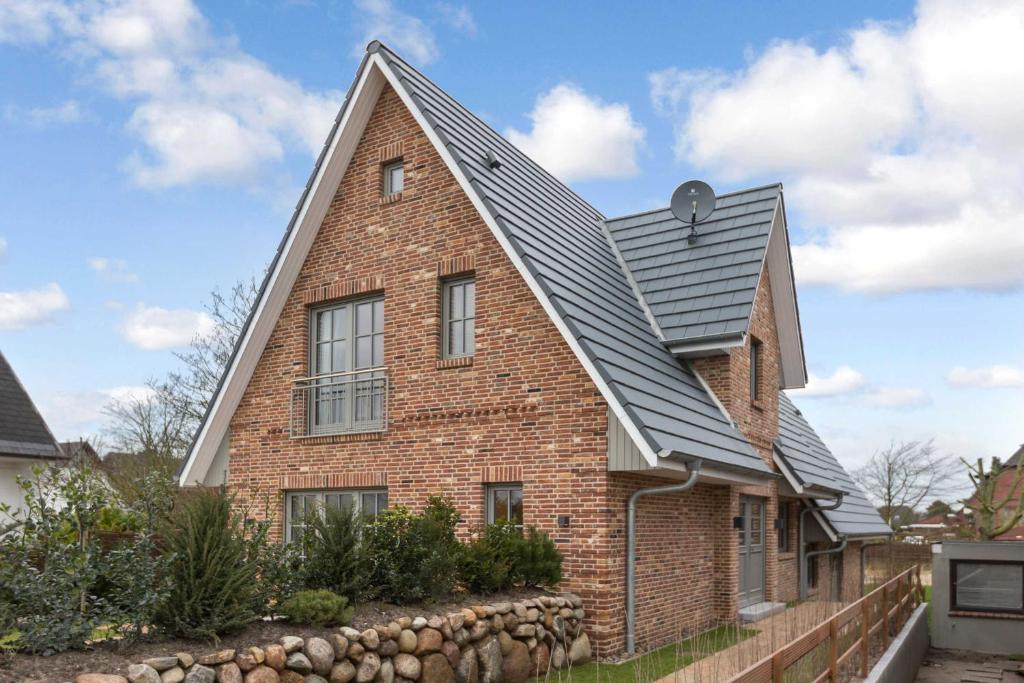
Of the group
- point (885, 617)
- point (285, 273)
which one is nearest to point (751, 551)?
point (885, 617)

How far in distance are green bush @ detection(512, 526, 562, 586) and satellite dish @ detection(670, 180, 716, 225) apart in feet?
23.8

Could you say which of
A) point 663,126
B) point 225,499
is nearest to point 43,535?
point 225,499

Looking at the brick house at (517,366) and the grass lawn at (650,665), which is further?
the brick house at (517,366)

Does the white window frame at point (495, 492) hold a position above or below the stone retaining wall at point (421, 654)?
above

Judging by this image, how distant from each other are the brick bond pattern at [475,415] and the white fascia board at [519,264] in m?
0.35

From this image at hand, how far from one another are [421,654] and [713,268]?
27.9 ft

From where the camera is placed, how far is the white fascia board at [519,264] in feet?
34.5

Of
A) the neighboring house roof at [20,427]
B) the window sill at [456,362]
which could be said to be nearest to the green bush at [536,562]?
the window sill at [456,362]

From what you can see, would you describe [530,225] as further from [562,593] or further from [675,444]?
[562,593]

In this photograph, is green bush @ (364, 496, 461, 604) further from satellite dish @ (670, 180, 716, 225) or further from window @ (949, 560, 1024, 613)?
window @ (949, 560, 1024, 613)

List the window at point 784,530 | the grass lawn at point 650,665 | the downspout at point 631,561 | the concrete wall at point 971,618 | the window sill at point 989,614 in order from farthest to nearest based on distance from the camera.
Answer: the window at point 784,530 < the concrete wall at point 971,618 < the window sill at point 989,614 < the downspout at point 631,561 < the grass lawn at point 650,665

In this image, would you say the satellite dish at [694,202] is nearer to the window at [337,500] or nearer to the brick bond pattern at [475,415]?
the brick bond pattern at [475,415]

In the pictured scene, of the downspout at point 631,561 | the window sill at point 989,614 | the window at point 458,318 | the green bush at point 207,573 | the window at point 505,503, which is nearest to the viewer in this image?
the green bush at point 207,573

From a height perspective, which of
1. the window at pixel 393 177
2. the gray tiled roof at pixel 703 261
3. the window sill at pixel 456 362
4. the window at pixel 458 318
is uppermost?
the window at pixel 393 177
